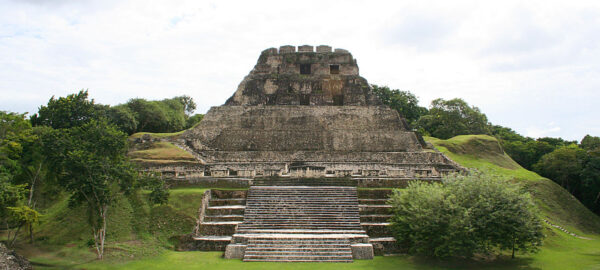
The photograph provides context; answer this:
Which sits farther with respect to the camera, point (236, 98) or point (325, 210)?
point (236, 98)

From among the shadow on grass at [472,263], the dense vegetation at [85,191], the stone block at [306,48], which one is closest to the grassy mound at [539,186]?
the dense vegetation at [85,191]

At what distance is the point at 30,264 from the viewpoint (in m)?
11.8

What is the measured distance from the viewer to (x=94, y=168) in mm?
12344

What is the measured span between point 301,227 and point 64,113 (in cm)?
1782

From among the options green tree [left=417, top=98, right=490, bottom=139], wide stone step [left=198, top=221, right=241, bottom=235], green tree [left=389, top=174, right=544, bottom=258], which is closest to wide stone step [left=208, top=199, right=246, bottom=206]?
wide stone step [left=198, top=221, right=241, bottom=235]

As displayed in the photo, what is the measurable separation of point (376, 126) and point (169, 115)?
18.6 meters

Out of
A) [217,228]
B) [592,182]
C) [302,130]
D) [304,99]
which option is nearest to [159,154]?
[302,130]

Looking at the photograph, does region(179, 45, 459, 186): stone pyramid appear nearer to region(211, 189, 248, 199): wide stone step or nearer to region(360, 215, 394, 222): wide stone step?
region(211, 189, 248, 199): wide stone step

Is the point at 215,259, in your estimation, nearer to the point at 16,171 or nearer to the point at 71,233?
the point at 71,233

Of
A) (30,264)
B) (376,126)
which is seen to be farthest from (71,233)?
(376,126)

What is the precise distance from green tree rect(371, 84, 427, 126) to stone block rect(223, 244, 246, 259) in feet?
111

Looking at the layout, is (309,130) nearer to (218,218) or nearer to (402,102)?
(218,218)

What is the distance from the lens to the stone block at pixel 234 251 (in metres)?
12.8

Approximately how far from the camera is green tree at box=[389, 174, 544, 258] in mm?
11859
